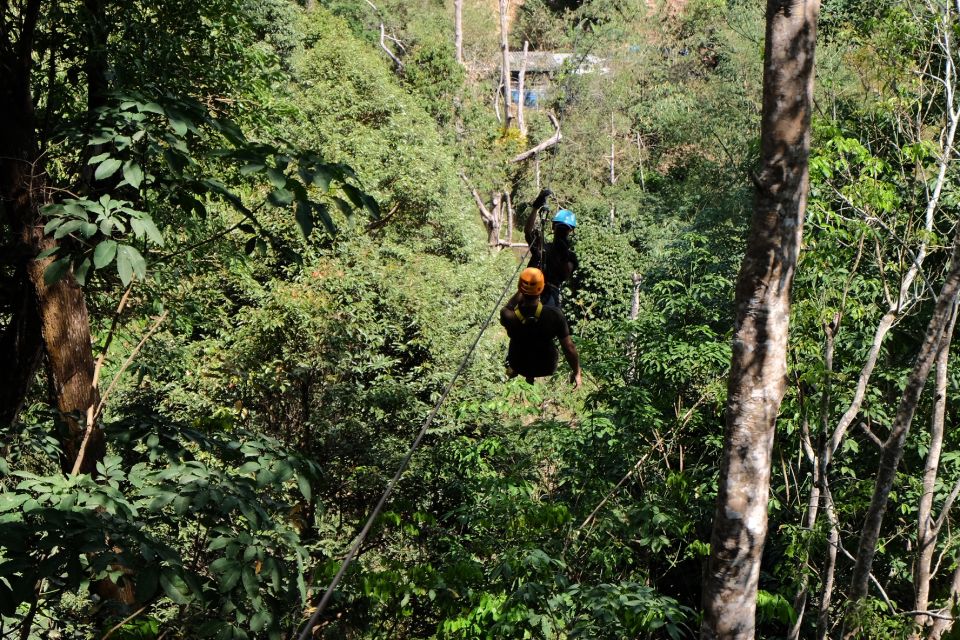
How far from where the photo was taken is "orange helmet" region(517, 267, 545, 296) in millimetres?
4430

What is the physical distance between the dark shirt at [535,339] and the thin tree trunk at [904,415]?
7.62ft

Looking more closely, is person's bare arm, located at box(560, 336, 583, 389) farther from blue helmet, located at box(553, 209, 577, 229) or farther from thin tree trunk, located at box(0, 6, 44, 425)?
thin tree trunk, located at box(0, 6, 44, 425)

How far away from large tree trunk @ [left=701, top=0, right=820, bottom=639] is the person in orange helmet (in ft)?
5.54

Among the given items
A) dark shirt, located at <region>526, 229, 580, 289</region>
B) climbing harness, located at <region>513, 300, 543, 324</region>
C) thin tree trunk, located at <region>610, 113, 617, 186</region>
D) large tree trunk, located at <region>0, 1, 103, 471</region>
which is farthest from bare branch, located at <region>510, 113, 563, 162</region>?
large tree trunk, located at <region>0, 1, 103, 471</region>

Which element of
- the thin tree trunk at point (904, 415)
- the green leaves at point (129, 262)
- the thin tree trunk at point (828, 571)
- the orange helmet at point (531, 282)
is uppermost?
the green leaves at point (129, 262)

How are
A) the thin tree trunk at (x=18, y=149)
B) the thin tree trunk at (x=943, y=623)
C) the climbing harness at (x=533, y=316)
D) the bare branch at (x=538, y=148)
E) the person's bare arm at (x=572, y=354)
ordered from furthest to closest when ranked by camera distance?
the bare branch at (x=538, y=148), the thin tree trunk at (x=943, y=623), the person's bare arm at (x=572, y=354), the climbing harness at (x=533, y=316), the thin tree trunk at (x=18, y=149)

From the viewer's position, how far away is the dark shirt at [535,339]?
4699mm

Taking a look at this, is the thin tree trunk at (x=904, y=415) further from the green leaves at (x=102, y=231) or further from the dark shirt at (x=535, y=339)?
the green leaves at (x=102, y=231)

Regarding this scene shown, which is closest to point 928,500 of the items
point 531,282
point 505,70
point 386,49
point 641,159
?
point 531,282

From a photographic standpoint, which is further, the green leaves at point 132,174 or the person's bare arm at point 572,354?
the person's bare arm at point 572,354

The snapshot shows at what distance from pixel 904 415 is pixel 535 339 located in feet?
8.26

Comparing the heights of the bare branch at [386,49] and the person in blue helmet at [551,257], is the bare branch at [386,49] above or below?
above

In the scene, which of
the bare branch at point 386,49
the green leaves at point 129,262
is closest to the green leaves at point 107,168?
the green leaves at point 129,262

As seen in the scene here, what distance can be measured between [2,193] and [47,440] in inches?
34.2
